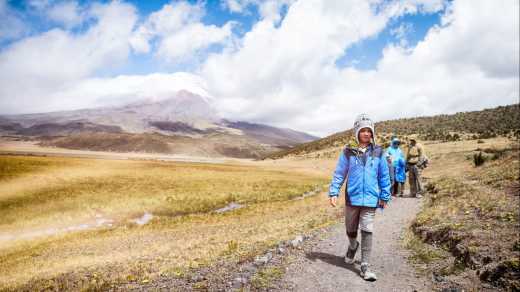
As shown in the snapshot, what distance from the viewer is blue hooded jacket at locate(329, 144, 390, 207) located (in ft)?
24.8

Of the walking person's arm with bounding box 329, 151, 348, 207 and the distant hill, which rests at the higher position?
the distant hill

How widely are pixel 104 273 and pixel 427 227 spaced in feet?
36.8

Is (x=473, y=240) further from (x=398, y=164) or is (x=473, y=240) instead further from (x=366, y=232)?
(x=398, y=164)

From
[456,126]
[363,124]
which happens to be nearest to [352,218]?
[363,124]

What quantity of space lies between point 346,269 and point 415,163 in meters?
13.5

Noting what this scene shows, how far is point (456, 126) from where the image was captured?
8800 centimetres

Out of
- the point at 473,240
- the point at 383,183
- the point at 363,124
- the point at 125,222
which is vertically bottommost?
the point at 125,222

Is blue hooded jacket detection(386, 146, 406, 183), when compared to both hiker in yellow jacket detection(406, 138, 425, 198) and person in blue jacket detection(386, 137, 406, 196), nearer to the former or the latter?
person in blue jacket detection(386, 137, 406, 196)

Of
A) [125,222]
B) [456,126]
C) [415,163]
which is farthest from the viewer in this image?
[456,126]

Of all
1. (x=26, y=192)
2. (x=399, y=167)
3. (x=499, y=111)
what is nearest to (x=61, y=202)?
(x=26, y=192)

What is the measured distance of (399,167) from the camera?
2005 cm

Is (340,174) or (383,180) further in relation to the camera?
(340,174)

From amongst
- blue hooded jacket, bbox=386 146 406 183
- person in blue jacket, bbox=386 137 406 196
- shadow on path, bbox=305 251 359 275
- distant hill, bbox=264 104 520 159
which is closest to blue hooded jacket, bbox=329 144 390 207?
shadow on path, bbox=305 251 359 275

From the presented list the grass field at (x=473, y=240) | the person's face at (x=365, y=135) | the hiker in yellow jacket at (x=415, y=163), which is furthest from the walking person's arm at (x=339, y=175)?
the hiker in yellow jacket at (x=415, y=163)
